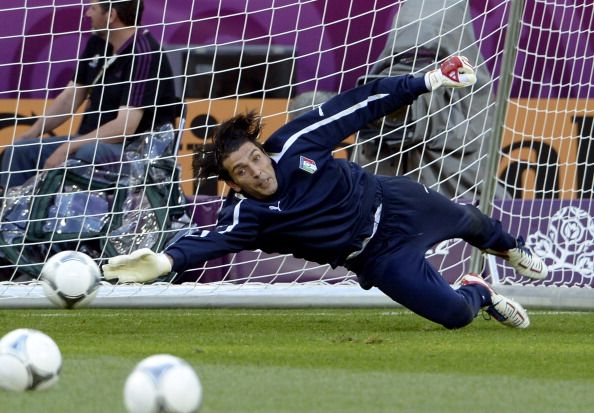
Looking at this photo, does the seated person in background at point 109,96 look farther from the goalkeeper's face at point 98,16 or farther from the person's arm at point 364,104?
the person's arm at point 364,104

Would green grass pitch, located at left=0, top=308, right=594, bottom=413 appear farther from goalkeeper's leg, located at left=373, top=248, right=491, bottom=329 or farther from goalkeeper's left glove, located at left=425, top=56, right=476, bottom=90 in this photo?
goalkeeper's left glove, located at left=425, top=56, right=476, bottom=90

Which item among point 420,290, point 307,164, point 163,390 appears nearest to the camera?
point 163,390

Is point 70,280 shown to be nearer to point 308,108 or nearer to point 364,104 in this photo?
point 364,104

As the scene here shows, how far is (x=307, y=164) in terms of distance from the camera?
23.1 ft

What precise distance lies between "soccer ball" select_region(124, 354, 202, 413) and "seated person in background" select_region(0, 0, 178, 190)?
17.0 feet

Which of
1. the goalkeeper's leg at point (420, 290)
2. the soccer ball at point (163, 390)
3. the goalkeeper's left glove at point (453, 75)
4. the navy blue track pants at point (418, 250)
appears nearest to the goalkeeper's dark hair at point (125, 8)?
the navy blue track pants at point (418, 250)

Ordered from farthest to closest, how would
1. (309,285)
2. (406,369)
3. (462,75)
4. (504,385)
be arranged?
(309,285)
(462,75)
(406,369)
(504,385)

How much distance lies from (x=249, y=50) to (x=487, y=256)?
2341 mm

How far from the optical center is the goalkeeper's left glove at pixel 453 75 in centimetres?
709

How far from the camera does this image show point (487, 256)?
9.41 metres

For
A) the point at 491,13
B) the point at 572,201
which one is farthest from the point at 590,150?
the point at 491,13

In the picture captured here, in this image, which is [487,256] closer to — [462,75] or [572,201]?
[572,201]

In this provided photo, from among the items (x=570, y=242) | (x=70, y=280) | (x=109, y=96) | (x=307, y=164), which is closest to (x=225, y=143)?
(x=307, y=164)

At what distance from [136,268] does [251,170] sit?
0.82 meters
